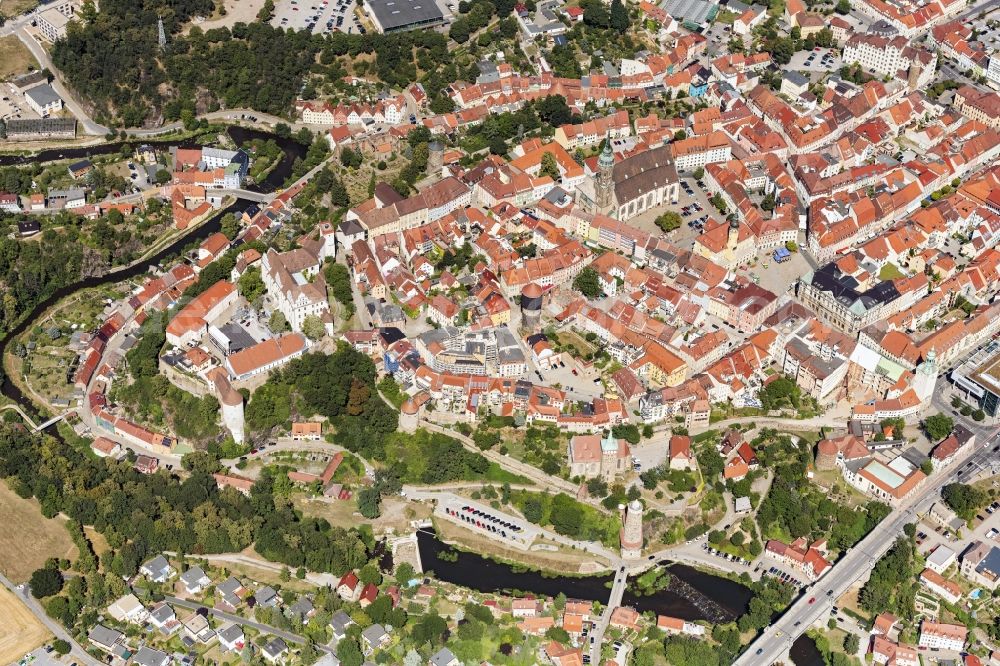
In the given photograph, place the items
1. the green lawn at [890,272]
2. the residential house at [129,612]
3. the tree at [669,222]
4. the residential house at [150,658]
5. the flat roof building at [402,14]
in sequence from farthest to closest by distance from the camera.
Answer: the flat roof building at [402,14] → the tree at [669,222] → the green lawn at [890,272] → the residential house at [129,612] → the residential house at [150,658]

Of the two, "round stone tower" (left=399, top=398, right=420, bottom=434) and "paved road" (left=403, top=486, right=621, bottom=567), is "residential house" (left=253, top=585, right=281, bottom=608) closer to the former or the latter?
"paved road" (left=403, top=486, right=621, bottom=567)

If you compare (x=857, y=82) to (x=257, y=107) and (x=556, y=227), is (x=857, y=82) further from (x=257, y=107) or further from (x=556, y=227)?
(x=257, y=107)

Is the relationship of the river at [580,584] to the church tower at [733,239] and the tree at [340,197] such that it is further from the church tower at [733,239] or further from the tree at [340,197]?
the tree at [340,197]

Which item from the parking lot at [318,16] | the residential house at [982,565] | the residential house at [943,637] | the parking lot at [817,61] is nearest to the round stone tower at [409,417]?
the residential house at [943,637]

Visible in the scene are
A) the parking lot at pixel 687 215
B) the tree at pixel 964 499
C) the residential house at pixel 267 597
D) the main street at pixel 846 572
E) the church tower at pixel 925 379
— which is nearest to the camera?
the main street at pixel 846 572

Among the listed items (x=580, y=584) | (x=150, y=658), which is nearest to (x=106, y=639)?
(x=150, y=658)

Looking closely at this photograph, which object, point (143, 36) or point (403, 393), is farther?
point (143, 36)

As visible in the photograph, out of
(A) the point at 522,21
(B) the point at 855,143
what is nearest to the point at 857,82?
(B) the point at 855,143

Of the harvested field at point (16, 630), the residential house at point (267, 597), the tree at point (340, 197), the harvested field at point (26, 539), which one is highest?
the tree at point (340, 197)
